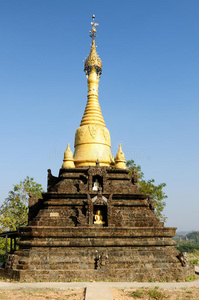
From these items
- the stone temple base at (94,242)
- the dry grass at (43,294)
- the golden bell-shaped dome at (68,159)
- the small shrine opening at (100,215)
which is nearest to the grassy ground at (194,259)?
the stone temple base at (94,242)

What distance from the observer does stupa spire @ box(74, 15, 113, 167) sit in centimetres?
2672

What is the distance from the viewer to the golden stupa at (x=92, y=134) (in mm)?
26562

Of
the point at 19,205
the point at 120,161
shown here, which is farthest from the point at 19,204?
the point at 120,161

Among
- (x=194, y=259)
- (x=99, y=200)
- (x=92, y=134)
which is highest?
(x=92, y=134)

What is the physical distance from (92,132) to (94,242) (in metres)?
11.5

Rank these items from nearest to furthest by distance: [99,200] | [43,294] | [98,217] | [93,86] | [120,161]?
[43,294] < [99,200] < [98,217] < [120,161] < [93,86]

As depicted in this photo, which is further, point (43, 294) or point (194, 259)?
point (194, 259)

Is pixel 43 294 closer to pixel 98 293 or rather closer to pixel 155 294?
pixel 98 293

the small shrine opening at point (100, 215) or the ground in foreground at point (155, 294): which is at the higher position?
the small shrine opening at point (100, 215)

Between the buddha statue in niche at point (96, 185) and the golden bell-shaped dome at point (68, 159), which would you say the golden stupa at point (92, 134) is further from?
the buddha statue in niche at point (96, 185)

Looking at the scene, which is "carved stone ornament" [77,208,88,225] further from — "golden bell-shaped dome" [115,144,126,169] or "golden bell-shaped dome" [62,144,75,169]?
"golden bell-shaped dome" [115,144,126,169]

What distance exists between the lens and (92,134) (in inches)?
1083

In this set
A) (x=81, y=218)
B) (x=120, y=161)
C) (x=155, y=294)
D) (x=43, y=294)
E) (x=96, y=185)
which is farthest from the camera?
(x=120, y=161)

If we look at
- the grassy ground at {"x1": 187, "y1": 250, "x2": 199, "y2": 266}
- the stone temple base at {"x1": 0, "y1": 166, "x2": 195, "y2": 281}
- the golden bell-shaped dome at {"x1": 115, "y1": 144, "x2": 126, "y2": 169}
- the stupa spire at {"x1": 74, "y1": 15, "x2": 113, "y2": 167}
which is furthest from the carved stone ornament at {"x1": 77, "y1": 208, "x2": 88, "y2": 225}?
the grassy ground at {"x1": 187, "y1": 250, "x2": 199, "y2": 266}
